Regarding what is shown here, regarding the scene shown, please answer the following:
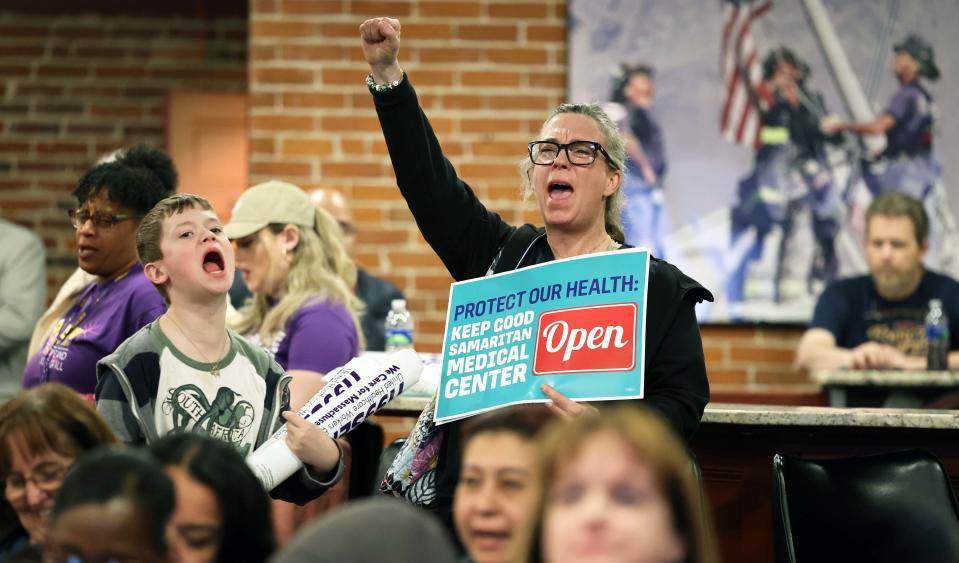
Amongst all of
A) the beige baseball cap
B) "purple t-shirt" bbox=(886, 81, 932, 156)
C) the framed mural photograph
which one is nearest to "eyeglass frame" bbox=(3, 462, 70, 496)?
the beige baseball cap

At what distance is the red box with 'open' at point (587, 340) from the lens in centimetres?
278

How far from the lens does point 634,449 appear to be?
59.0 inches

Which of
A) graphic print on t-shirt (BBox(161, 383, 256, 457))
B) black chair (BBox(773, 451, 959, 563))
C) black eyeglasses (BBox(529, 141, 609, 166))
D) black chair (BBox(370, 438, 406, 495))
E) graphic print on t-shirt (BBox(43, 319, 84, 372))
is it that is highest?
black eyeglasses (BBox(529, 141, 609, 166))

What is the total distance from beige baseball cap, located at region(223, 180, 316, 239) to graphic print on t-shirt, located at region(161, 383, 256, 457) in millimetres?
1459

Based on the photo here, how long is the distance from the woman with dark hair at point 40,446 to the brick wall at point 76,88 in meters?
6.01

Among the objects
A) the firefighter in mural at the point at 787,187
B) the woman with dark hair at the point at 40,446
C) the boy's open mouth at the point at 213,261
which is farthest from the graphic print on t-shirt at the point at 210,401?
the firefighter in mural at the point at 787,187

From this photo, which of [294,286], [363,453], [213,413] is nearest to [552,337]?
[213,413]

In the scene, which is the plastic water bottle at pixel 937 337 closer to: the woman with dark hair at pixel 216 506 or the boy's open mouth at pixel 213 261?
the boy's open mouth at pixel 213 261

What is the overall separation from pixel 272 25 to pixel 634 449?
4.85 metres

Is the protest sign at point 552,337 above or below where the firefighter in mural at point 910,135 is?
below

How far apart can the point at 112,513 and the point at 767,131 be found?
4735 millimetres

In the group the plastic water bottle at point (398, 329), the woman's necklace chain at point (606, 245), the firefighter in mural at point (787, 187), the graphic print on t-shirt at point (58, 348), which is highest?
the firefighter in mural at point (787, 187)

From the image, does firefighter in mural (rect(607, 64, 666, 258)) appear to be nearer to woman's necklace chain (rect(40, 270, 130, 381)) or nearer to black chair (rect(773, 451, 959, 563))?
black chair (rect(773, 451, 959, 563))

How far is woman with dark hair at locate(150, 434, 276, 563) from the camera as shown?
179cm
